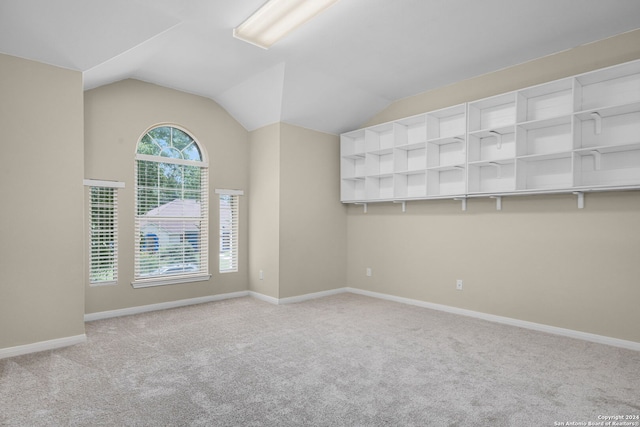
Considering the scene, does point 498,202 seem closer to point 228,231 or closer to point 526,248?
point 526,248

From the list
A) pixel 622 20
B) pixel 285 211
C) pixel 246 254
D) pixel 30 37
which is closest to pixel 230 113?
pixel 285 211

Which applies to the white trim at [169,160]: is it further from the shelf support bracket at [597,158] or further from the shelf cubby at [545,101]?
the shelf support bracket at [597,158]

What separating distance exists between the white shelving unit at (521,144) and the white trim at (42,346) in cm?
382

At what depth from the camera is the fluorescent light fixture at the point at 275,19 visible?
2.98m

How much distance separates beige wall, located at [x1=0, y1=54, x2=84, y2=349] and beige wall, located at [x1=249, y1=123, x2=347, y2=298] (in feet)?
7.82

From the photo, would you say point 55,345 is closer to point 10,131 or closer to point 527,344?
point 10,131

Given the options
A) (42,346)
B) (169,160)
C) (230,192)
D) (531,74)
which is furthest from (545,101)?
(42,346)

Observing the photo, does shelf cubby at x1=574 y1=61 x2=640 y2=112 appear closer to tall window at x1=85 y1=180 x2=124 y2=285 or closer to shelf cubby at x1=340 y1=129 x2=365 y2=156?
shelf cubby at x1=340 y1=129 x2=365 y2=156

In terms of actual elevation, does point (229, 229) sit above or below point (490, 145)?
below

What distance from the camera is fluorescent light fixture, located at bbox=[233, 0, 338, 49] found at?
9.77 ft

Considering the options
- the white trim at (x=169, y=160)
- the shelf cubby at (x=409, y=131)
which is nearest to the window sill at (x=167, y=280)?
the white trim at (x=169, y=160)

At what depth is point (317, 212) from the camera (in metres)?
5.60

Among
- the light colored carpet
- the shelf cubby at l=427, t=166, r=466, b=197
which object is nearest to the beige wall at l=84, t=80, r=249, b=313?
the light colored carpet

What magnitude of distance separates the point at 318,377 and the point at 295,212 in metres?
2.87
